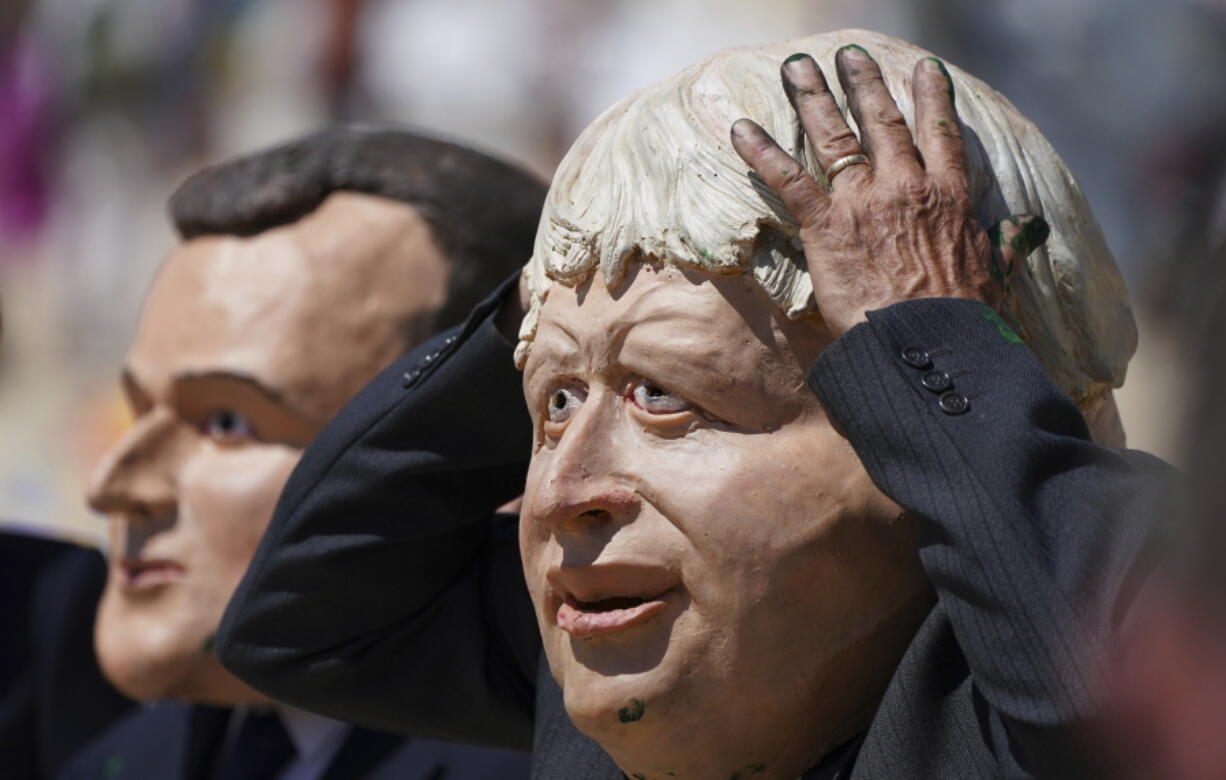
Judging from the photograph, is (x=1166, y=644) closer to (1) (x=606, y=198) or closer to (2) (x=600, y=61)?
(1) (x=606, y=198)

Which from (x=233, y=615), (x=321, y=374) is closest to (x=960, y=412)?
(x=233, y=615)

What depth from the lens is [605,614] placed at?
1956mm

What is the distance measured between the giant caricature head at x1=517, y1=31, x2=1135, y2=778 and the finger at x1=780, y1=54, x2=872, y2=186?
4 centimetres

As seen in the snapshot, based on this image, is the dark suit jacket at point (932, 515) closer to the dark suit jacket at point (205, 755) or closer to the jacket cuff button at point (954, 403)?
the jacket cuff button at point (954, 403)

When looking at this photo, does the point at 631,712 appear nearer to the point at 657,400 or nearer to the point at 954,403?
the point at 657,400

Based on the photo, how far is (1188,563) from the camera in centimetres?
77

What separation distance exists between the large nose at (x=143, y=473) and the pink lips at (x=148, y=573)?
10 cm

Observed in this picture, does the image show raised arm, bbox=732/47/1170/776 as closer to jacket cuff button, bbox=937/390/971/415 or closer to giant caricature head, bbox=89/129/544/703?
jacket cuff button, bbox=937/390/971/415

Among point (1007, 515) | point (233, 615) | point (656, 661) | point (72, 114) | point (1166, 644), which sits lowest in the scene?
point (72, 114)

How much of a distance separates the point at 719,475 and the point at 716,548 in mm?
84

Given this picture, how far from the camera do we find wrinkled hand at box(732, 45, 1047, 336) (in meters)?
1.86

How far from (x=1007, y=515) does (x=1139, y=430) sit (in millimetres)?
3196

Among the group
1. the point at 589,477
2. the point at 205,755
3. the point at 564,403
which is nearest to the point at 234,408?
the point at 205,755

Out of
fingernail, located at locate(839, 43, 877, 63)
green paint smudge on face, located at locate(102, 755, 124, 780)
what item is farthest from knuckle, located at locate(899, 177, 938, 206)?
green paint smudge on face, located at locate(102, 755, 124, 780)
